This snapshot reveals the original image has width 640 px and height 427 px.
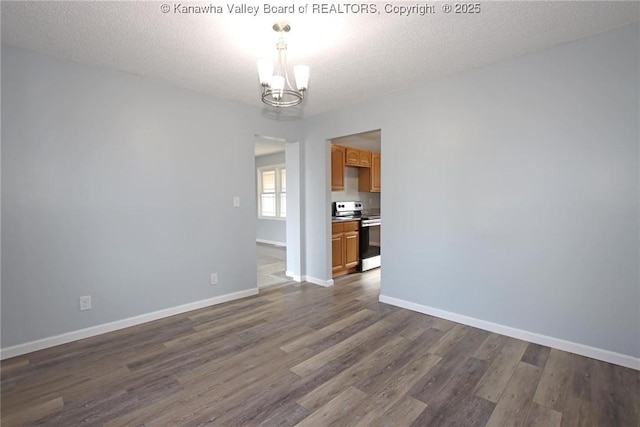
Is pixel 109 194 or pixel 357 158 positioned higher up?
pixel 357 158

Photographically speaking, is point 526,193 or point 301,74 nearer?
point 301,74

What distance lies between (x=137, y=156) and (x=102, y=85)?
26.8 inches

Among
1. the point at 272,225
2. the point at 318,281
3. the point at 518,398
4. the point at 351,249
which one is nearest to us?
the point at 518,398

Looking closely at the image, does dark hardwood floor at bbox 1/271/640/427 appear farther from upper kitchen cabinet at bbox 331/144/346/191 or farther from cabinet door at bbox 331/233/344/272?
upper kitchen cabinet at bbox 331/144/346/191

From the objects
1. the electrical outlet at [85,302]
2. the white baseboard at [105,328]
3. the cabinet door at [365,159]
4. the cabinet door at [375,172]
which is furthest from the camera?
the cabinet door at [375,172]

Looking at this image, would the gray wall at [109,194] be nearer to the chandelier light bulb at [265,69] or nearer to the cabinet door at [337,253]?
the cabinet door at [337,253]

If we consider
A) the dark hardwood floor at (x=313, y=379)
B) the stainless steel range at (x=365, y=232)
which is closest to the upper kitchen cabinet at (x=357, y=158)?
the stainless steel range at (x=365, y=232)

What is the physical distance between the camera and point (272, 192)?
8.38m

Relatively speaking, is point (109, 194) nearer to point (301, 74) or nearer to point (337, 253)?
point (301, 74)

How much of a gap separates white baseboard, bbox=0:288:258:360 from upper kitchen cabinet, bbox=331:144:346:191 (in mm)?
2363

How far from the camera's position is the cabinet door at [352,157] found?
5.36 m

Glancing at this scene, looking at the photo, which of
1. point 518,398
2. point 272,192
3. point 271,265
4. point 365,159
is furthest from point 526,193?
point 272,192

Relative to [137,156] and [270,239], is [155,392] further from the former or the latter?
[270,239]

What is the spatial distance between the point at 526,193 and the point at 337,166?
303 cm
